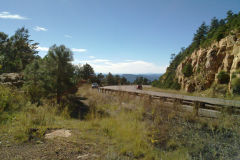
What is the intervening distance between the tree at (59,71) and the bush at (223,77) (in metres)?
21.0

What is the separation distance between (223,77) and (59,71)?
2220 cm

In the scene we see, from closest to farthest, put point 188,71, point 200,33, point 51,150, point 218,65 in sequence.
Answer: point 51,150 < point 218,65 < point 188,71 < point 200,33

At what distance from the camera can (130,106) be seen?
21.5 feet

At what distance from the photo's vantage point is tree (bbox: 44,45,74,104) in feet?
31.3

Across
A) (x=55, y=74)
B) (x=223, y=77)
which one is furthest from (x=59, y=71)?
(x=223, y=77)

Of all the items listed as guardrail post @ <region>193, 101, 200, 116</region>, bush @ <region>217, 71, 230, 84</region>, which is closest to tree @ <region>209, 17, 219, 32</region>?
bush @ <region>217, 71, 230, 84</region>

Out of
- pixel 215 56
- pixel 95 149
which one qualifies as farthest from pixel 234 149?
pixel 215 56

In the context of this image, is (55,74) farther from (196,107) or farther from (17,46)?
(17,46)

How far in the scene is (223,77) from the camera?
19.7 meters

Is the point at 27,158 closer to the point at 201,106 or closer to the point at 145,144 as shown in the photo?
the point at 145,144

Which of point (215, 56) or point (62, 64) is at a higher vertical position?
point (215, 56)

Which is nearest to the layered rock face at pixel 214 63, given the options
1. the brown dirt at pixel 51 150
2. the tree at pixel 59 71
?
the tree at pixel 59 71

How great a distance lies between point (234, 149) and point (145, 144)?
2.01 metres

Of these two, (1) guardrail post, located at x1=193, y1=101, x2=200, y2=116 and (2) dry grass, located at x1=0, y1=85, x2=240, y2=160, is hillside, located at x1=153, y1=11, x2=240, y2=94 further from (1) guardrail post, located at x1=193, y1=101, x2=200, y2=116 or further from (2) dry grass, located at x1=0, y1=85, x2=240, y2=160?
(2) dry grass, located at x1=0, y1=85, x2=240, y2=160
